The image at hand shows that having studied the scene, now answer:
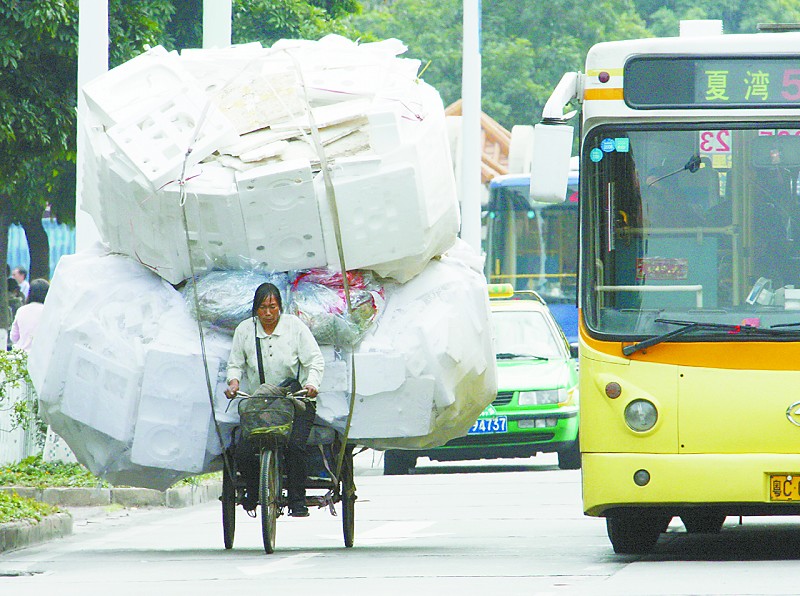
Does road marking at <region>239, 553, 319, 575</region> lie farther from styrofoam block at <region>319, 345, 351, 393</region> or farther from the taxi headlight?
the taxi headlight

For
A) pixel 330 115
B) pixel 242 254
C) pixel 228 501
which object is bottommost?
pixel 228 501

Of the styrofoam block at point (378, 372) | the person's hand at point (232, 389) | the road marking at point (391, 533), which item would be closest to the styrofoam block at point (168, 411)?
the person's hand at point (232, 389)

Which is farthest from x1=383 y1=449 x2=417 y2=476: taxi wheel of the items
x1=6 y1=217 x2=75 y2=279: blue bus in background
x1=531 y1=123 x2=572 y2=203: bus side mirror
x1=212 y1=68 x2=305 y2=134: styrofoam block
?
x1=6 y1=217 x2=75 y2=279: blue bus in background

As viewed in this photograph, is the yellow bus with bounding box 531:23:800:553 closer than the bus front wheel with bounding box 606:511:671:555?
Yes

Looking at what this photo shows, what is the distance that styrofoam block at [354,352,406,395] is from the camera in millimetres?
10836

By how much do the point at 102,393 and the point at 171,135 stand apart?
1529mm

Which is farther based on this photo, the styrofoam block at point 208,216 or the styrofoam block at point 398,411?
Answer: the styrofoam block at point 398,411

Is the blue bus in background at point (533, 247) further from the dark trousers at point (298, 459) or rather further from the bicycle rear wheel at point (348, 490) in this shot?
the dark trousers at point (298, 459)

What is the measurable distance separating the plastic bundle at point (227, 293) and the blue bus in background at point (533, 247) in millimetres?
21036

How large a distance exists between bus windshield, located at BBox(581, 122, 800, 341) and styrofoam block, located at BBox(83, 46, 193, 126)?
8.56 ft

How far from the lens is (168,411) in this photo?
10.9m

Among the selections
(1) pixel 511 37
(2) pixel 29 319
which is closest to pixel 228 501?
(2) pixel 29 319

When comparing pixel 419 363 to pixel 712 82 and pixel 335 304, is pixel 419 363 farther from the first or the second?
pixel 712 82

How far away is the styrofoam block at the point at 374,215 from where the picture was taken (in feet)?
34.5
